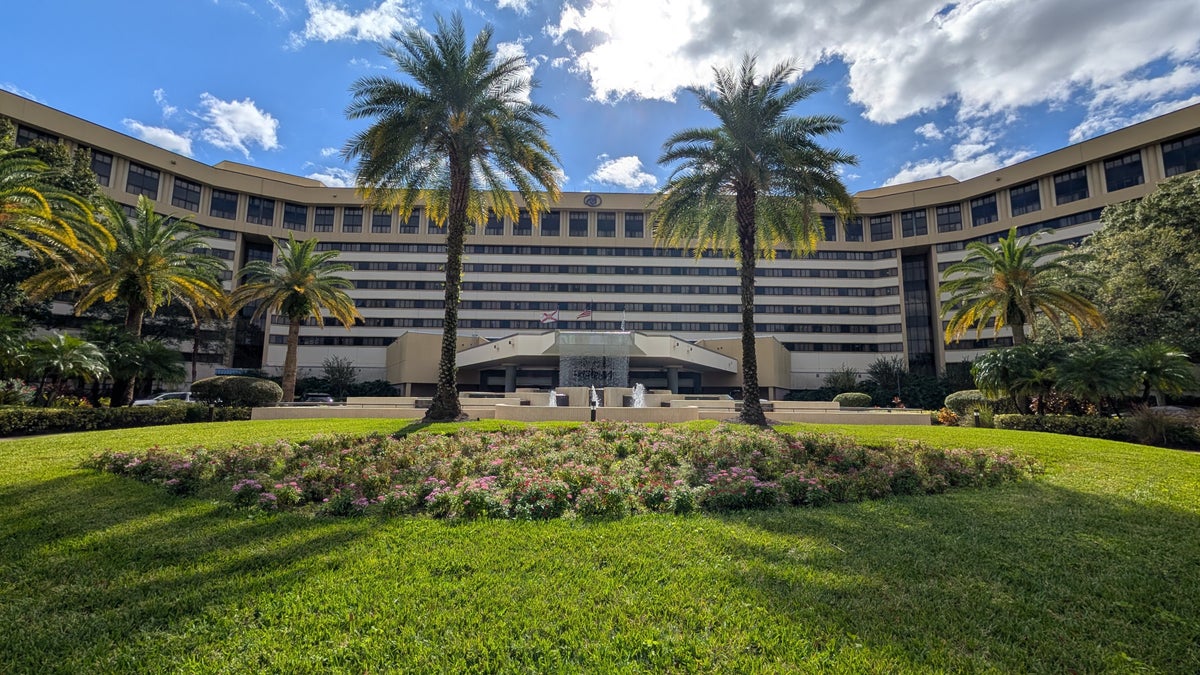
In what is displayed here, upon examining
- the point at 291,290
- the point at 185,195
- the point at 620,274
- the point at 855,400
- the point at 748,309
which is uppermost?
the point at 185,195

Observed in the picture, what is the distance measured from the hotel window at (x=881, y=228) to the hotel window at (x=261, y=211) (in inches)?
2850

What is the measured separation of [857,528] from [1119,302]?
31608mm

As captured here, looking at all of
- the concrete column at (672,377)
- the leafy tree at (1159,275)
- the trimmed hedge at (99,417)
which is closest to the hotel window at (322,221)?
the concrete column at (672,377)

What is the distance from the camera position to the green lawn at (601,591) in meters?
3.56

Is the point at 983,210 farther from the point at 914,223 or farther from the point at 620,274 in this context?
the point at 620,274

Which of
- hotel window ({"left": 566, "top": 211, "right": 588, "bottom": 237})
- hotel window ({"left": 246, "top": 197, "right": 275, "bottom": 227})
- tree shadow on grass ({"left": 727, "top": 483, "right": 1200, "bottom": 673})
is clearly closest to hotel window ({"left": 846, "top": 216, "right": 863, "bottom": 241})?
hotel window ({"left": 566, "top": 211, "right": 588, "bottom": 237})

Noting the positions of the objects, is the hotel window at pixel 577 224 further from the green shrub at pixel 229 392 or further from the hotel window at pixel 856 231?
the green shrub at pixel 229 392

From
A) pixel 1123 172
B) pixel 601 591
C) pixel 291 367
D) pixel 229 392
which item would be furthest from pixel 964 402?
pixel 1123 172

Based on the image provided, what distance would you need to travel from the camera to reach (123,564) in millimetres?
5086

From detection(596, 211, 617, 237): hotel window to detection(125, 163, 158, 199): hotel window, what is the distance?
46448 mm

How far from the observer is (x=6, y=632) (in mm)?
3787

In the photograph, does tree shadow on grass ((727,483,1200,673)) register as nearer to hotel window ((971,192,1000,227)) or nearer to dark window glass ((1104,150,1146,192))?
dark window glass ((1104,150,1146,192))

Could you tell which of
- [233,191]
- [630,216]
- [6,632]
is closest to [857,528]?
[6,632]

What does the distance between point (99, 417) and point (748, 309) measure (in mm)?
23669
